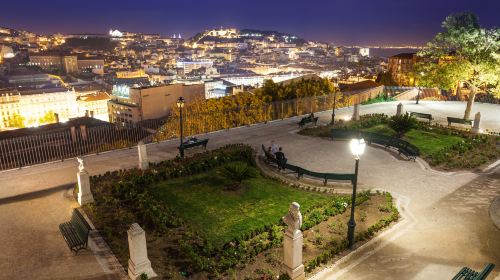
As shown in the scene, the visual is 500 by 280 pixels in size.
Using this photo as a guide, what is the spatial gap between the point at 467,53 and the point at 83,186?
990 inches

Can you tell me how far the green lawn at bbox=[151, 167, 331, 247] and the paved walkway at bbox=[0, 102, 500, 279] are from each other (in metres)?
3.14

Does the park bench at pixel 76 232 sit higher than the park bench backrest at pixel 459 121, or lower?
lower

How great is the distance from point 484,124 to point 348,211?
61.4 ft

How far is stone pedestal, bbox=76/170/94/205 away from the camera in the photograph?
12.8 m

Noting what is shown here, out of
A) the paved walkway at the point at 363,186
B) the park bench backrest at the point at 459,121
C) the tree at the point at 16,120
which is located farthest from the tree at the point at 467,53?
the tree at the point at 16,120

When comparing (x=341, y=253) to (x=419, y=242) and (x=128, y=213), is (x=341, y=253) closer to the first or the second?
(x=419, y=242)

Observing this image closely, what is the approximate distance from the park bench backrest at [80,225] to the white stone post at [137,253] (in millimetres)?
1773

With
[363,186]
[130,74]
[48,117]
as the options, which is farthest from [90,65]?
[363,186]

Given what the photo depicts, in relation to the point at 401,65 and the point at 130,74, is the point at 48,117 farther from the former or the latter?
the point at 401,65

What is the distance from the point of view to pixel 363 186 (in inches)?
609

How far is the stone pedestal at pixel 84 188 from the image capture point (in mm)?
12828

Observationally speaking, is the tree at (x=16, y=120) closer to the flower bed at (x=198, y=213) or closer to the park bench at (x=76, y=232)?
the flower bed at (x=198, y=213)

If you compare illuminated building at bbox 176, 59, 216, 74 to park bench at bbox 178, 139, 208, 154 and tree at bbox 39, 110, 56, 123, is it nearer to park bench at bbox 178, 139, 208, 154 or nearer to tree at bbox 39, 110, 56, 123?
tree at bbox 39, 110, 56, 123

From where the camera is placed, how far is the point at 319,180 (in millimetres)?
15906
